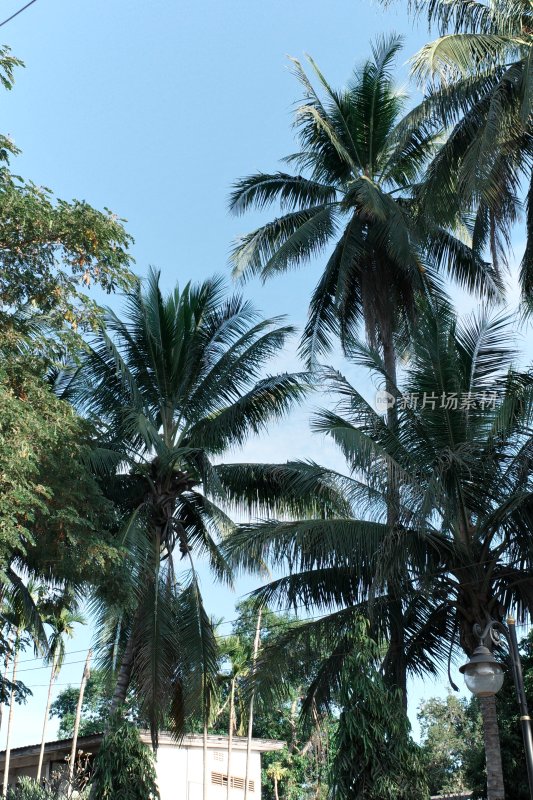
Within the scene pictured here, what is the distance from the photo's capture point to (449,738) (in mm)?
44812

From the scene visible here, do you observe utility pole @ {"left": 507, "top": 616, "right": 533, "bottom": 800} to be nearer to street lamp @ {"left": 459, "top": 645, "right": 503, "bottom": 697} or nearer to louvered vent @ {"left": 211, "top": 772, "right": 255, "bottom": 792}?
street lamp @ {"left": 459, "top": 645, "right": 503, "bottom": 697}

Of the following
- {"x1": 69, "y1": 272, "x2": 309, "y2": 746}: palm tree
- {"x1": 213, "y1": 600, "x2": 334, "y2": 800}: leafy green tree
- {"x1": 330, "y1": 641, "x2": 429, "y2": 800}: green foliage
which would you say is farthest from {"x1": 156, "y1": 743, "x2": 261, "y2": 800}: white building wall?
{"x1": 330, "y1": 641, "x2": 429, "y2": 800}: green foliage

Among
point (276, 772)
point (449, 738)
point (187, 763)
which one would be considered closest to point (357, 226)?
point (187, 763)

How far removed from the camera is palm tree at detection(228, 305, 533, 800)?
1302 cm

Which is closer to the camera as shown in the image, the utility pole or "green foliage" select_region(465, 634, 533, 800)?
the utility pole

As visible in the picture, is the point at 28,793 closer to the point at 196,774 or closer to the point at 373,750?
the point at 373,750

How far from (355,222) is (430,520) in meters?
8.00

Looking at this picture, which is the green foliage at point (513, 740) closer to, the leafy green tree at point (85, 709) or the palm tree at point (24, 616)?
the palm tree at point (24, 616)

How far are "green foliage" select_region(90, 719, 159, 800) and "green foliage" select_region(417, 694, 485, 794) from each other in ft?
95.3

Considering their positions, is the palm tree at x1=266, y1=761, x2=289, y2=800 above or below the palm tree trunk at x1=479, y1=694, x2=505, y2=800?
above

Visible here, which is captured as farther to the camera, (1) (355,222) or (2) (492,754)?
(1) (355,222)

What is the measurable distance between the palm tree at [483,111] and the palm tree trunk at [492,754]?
6166 millimetres

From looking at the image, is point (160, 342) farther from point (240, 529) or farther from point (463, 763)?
point (463, 763)

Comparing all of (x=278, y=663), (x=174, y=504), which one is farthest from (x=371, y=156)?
(x=278, y=663)
